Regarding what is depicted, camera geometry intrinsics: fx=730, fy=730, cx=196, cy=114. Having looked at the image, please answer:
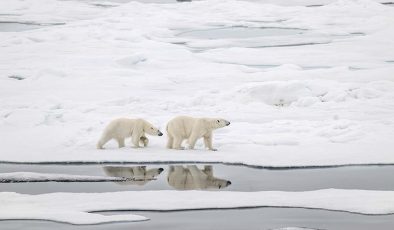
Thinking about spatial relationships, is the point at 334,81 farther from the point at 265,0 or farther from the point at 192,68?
the point at 265,0

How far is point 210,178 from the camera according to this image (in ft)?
28.0

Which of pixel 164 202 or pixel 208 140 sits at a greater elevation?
pixel 164 202

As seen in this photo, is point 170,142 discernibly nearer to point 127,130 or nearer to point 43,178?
point 127,130

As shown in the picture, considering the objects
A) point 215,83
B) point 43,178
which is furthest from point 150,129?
point 215,83

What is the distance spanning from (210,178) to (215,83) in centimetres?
796

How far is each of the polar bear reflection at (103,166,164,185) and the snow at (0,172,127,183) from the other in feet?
0.55

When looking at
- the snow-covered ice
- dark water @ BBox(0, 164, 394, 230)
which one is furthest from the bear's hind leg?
dark water @ BBox(0, 164, 394, 230)

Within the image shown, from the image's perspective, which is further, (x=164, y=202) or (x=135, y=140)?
(x=135, y=140)

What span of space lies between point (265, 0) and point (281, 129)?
26.5 metres

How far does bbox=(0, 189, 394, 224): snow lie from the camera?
6.90m

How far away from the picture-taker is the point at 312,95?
1405cm

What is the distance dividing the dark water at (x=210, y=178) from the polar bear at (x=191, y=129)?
0.95m

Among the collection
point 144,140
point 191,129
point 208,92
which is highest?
point 191,129

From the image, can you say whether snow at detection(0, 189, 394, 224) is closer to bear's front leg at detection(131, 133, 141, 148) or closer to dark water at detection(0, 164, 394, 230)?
dark water at detection(0, 164, 394, 230)
